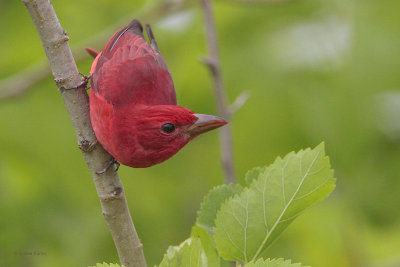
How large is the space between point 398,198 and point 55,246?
8.07 ft

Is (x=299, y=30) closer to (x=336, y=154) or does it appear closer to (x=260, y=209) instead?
(x=336, y=154)

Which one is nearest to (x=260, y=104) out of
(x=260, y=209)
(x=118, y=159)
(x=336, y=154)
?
(x=336, y=154)

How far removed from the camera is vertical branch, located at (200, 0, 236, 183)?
313 centimetres

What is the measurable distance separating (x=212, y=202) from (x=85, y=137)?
1.80 feet

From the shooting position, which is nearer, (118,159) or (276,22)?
(118,159)

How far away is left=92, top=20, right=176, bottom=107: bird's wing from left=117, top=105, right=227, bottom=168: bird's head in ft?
0.34

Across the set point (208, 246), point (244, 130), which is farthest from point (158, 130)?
point (244, 130)

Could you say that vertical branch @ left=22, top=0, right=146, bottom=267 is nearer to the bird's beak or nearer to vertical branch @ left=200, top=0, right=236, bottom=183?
the bird's beak

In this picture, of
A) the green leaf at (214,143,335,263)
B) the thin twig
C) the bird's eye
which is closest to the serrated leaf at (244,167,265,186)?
the green leaf at (214,143,335,263)

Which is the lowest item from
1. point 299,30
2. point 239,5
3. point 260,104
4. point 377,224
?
point 377,224

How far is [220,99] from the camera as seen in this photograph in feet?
10.9

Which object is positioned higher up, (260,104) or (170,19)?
(170,19)

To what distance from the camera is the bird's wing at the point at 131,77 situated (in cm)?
302

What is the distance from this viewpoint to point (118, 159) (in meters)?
2.66
